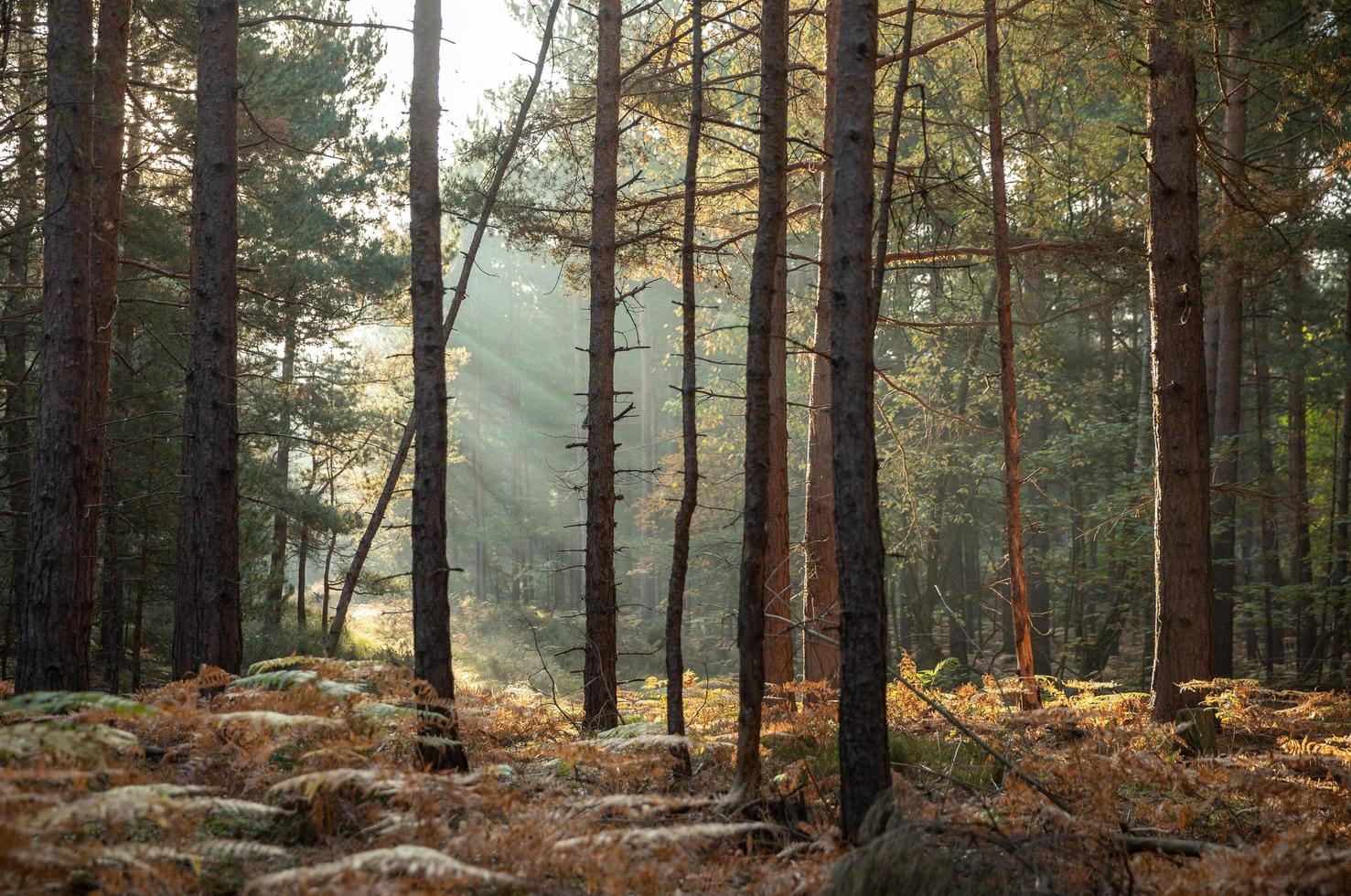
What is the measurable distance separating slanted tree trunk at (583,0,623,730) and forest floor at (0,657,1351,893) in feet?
7.55

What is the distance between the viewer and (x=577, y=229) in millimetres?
11258

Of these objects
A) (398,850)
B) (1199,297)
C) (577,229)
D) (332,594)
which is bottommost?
(332,594)

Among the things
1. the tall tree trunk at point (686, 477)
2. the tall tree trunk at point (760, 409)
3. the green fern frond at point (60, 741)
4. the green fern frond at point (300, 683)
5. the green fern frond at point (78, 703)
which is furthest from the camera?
the tall tree trunk at point (686, 477)

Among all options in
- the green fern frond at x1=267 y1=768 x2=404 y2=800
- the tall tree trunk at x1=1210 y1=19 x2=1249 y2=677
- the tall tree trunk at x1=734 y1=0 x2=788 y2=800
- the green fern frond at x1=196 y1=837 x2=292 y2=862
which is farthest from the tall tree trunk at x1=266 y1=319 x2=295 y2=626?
the tall tree trunk at x1=1210 y1=19 x2=1249 y2=677

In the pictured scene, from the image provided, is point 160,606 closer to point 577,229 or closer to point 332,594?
point 577,229

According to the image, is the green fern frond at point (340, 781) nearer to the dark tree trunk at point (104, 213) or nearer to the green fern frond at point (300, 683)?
the green fern frond at point (300, 683)

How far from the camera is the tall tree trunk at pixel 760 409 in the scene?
4891 millimetres

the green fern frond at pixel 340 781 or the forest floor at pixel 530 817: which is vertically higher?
the green fern frond at pixel 340 781

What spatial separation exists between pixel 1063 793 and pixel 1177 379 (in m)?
4.12

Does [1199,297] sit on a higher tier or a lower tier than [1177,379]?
higher

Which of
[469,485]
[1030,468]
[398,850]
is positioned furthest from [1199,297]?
[469,485]

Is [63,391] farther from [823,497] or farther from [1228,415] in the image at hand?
[1228,415]

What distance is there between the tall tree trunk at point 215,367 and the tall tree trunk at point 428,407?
90.7 inches

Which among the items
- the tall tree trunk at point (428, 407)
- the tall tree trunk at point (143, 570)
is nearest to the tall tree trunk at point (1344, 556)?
the tall tree trunk at point (428, 407)
